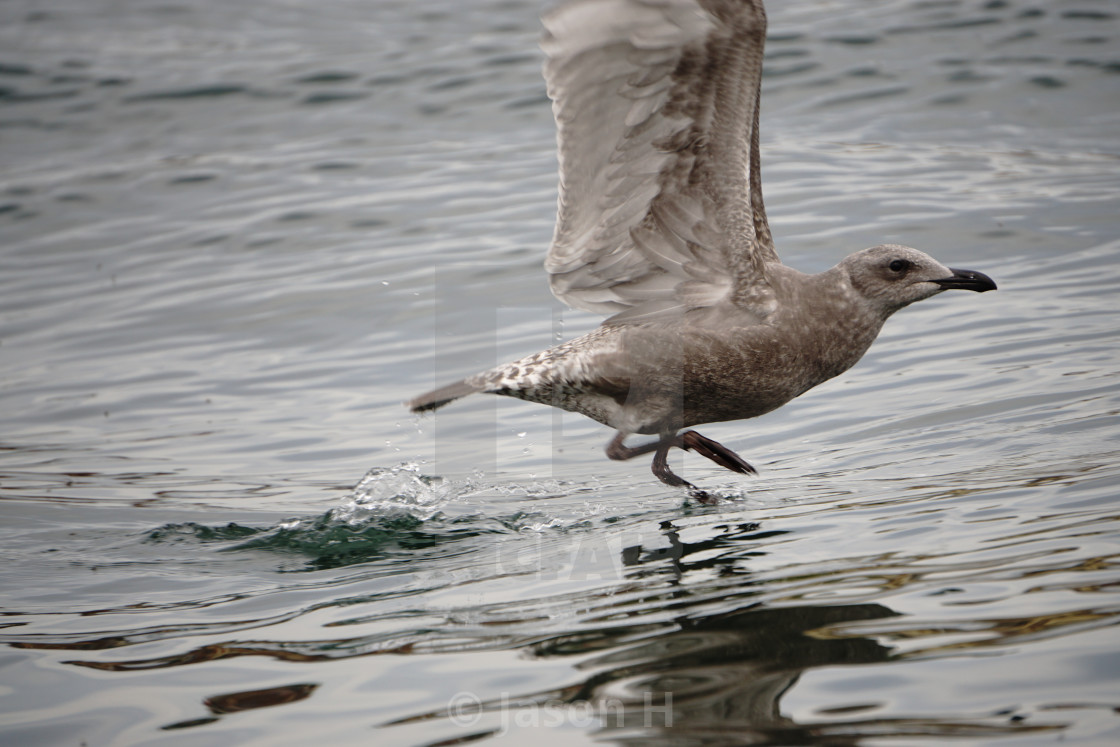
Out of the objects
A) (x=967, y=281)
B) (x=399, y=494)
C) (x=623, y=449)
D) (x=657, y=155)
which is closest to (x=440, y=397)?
(x=399, y=494)

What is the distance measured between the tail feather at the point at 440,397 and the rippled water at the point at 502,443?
1.57 ft

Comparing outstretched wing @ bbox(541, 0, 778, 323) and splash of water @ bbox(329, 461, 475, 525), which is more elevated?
outstretched wing @ bbox(541, 0, 778, 323)

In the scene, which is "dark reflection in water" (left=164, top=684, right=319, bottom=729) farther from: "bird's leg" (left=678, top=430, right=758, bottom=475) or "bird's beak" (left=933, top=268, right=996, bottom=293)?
"bird's beak" (left=933, top=268, right=996, bottom=293)

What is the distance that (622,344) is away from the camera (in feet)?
16.9

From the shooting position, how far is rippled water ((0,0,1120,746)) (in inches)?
124

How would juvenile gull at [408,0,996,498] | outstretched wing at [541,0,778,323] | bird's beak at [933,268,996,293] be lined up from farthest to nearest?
bird's beak at [933,268,996,293], juvenile gull at [408,0,996,498], outstretched wing at [541,0,778,323]

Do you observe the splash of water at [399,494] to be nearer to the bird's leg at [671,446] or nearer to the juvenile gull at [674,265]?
the juvenile gull at [674,265]

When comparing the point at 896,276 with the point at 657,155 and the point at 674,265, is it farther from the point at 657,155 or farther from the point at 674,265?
the point at 657,155

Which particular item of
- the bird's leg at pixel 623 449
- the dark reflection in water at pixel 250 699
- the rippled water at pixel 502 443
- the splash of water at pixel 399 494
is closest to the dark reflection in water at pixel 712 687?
the rippled water at pixel 502 443

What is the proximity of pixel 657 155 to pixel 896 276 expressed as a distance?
4.14ft

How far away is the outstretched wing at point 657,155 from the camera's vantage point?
4164mm

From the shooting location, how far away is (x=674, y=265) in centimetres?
500

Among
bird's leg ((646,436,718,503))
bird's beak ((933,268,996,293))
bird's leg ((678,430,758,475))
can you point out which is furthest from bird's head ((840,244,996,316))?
bird's leg ((646,436,718,503))

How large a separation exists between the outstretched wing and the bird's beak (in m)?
0.75
